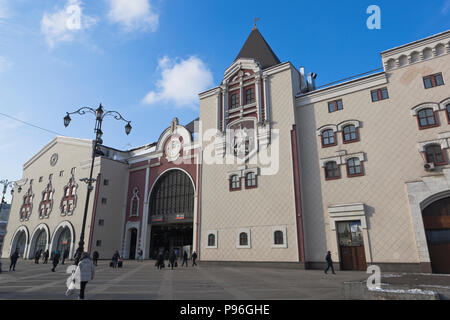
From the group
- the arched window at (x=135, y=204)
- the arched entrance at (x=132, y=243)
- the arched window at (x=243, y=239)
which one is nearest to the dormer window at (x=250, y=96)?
the arched window at (x=243, y=239)

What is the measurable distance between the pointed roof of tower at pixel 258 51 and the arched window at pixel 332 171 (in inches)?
479

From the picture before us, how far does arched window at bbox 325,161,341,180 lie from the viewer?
2303 centimetres

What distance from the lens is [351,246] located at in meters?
21.5

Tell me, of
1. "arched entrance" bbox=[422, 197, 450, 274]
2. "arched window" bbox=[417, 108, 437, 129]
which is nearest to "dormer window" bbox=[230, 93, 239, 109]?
"arched window" bbox=[417, 108, 437, 129]

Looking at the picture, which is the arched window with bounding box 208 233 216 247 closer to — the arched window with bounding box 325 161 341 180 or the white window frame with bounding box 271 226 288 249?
the white window frame with bounding box 271 226 288 249

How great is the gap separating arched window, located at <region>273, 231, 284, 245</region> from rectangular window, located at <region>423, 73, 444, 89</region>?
49.7 feet

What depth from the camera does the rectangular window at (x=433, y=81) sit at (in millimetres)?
20516

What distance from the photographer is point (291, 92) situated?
2636cm

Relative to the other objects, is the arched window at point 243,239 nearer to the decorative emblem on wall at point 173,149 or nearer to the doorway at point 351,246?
the doorway at point 351,246

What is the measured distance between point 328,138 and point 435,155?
Result: 7.31 meters
